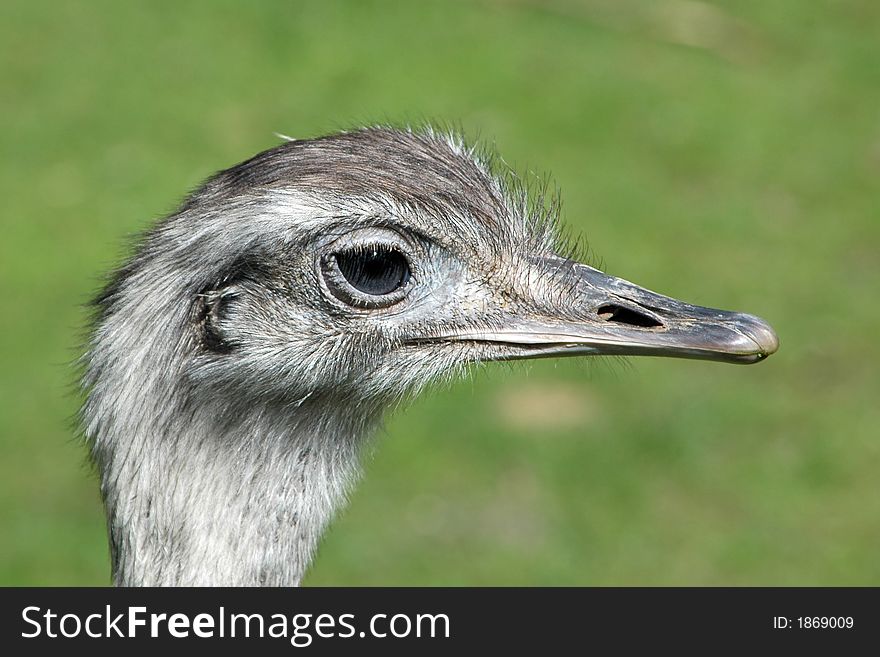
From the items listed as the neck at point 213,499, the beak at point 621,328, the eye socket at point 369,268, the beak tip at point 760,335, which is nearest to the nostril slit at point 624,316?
the beak at point 621,328

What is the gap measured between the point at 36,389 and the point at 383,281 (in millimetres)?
4261

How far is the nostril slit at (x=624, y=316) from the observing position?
2695mm

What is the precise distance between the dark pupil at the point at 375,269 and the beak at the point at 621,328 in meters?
0.18

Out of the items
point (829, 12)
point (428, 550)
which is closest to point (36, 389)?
point (428, 550)

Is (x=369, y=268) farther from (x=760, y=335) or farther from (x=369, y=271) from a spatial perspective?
(x=760, y=335)

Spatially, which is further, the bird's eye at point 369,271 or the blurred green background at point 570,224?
the blurred green background at point 570,224

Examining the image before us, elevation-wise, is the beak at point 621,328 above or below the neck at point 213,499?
above

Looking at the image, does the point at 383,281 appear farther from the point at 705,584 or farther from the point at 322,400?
the point at 705,584

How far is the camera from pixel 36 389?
6434 millimetres

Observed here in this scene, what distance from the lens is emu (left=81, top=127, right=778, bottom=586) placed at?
8.34 ft

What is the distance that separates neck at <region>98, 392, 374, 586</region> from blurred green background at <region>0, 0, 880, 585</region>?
5.15 ft

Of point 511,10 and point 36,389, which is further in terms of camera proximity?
point 511,10

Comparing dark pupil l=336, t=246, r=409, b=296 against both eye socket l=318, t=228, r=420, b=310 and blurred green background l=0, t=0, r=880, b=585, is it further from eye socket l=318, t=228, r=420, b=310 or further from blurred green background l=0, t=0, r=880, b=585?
blurred green background l=0, t=0, r=880, b=585

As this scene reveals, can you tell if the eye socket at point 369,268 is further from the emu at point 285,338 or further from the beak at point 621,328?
the beak at point 621,328
